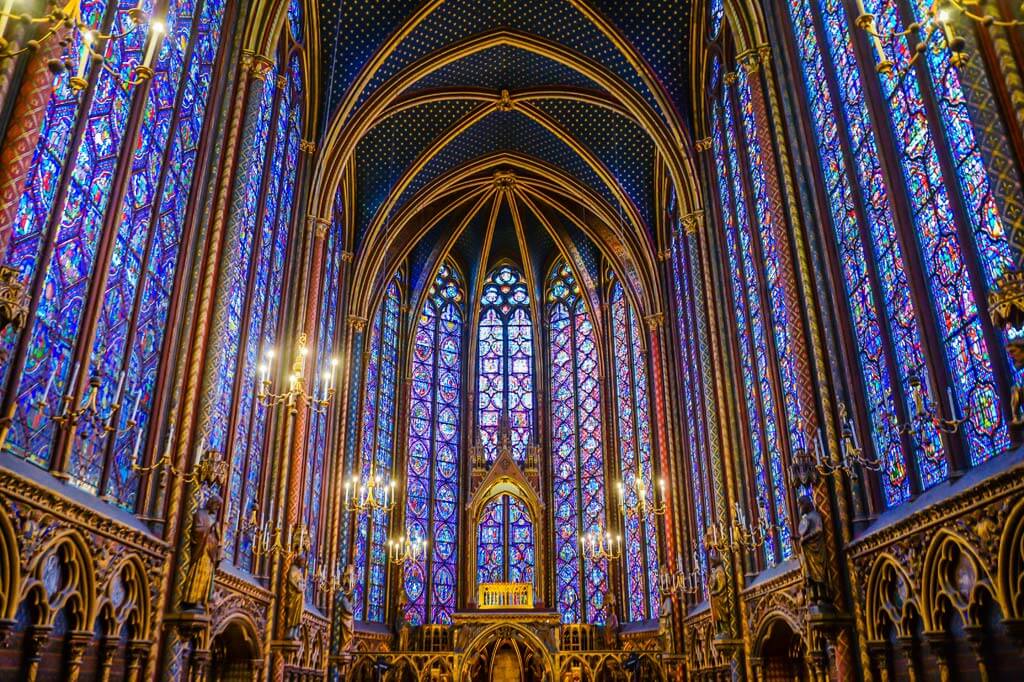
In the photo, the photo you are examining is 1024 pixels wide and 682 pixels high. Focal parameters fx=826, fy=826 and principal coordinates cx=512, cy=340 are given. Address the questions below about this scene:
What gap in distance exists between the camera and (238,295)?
15680 millimetres

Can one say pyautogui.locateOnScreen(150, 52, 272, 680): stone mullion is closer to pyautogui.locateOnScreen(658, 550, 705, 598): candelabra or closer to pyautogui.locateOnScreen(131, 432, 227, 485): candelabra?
pyautogui.locateOnScreen(131, 432, 227, 485): candelabra

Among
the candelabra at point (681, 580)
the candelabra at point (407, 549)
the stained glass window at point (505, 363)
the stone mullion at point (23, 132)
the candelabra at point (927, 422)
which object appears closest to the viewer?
the stone mullion at point (23, 132)

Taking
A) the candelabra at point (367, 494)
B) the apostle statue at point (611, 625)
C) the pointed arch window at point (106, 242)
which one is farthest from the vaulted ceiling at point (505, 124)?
the apostle statue at point (611, 625)

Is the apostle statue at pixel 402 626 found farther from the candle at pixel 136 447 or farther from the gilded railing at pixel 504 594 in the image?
the candle at pixel 136 447

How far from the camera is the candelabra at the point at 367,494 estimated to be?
24000 millimetres

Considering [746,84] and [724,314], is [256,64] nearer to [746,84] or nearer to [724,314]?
[746,84]

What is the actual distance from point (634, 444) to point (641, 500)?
14.1 ft

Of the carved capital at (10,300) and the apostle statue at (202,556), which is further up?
the carved capital at (10,300)

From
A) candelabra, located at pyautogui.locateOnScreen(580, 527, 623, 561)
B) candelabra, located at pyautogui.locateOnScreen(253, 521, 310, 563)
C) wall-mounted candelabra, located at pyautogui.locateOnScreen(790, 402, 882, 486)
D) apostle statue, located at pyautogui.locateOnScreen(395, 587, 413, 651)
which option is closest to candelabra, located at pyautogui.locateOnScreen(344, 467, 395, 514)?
apostle statue, located at pyautogui.locateOnScreen(395, 587, 413, 651)

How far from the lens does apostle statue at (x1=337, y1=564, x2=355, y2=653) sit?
22.2m

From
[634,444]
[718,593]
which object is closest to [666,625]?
Result: [718,593]

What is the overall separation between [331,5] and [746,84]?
1059cm

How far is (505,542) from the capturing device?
96.1 ft

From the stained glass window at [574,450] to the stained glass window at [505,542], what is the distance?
1.06 m
